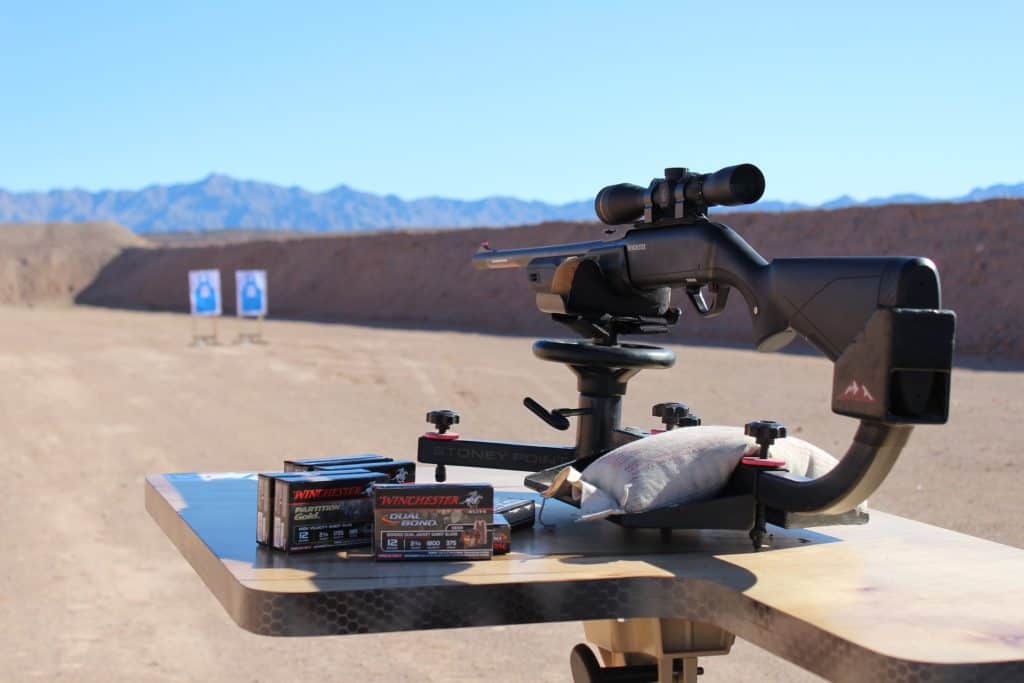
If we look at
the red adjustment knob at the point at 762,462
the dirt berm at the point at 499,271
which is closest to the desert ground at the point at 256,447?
the red adjustment knob at the point at 762,462

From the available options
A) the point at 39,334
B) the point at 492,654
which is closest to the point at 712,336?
the point at 39,334

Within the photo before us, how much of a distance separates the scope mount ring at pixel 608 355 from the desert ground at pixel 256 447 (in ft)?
9.06

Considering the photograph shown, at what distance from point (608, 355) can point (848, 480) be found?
0.75 metres

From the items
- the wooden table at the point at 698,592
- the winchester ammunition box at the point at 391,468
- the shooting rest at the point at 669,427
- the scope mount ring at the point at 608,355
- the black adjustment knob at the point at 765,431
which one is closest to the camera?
the wooden table at the point at 698,592

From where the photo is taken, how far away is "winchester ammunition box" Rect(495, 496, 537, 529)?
2.29 metres

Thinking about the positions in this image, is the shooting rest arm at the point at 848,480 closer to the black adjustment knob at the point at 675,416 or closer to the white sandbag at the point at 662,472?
the white sandbag at the point at 662,472

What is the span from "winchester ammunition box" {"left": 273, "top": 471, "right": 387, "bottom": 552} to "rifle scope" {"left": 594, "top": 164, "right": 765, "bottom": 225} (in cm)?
85

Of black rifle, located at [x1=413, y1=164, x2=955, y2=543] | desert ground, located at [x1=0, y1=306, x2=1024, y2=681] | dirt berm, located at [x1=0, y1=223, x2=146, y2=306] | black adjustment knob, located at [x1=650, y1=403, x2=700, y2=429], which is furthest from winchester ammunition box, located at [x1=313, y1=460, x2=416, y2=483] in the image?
dirt berm, located at [x1=0, y1=223, x2=146, y2=306]

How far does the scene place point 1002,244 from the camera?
77.1 feet

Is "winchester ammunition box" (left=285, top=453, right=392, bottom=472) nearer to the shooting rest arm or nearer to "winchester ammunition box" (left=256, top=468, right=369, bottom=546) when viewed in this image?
"winchester ammunition box" (left=256, top=468, right=369, bottom=546)

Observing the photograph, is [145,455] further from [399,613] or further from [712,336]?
[712,336]

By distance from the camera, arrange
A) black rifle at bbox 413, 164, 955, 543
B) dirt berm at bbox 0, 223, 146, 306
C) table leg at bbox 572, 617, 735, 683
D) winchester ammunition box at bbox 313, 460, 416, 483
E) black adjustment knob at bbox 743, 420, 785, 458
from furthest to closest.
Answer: dirt berm at bbox 0, 223, 146, 306, table leg at bbox 572, 617, 735, 683, winchester ammunition box at bbox 313, 460, 416, 483, black adjustment knob at bbox 743, 420, 785, 458, black rifle at bbox 413, 164, 955, 543

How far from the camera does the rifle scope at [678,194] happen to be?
230 cm

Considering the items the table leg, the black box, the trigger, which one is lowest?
the table leg
